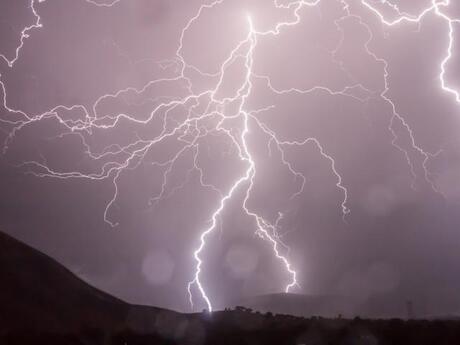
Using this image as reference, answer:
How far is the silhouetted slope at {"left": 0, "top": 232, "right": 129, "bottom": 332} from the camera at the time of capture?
23812mm

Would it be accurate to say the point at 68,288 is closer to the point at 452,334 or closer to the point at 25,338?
the point at 25,338

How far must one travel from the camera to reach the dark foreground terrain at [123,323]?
17.8m

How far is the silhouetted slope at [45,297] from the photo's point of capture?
23812mm

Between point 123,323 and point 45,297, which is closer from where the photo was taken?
point 123,323

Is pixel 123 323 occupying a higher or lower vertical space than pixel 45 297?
lower

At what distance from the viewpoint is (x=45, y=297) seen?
26812 millimetres

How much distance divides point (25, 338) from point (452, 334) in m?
15.0

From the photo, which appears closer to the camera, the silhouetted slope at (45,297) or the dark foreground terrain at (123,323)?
the dark foreground terrain at (123,323)

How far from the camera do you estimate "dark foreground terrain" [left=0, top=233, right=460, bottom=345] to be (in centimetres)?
1778

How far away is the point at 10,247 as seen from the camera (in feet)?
100

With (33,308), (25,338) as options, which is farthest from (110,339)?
(33,308)

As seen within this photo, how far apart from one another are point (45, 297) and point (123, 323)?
4291 millimetres

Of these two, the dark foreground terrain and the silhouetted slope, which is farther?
the silhouetted slope

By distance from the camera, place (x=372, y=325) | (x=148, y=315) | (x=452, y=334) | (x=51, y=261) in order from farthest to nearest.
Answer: (x=51, y=261) < (x=148, y=315) < (x=372, y=325) < (x=452, y=334)
